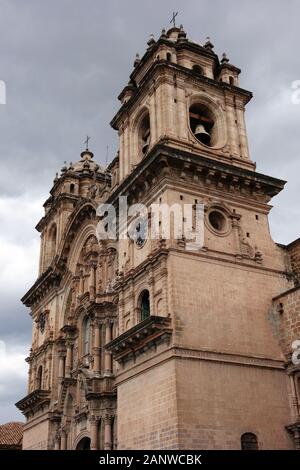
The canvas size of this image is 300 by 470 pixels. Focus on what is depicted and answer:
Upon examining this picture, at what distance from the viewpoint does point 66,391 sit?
93.9ft

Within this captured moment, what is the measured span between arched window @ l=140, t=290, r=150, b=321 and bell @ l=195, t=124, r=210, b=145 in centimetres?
700

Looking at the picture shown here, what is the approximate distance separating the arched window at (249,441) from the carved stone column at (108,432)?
6695 mm

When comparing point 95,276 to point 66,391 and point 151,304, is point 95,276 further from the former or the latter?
point 151,304

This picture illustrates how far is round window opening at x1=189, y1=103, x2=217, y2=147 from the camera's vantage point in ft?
82.0

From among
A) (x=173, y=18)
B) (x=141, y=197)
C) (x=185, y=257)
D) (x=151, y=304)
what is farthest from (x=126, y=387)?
(x=173, y=18)

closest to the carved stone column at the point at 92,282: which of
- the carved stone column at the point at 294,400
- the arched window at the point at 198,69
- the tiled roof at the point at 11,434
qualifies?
the arched window at the point at 198,69

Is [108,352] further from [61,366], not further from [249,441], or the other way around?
[249,441]

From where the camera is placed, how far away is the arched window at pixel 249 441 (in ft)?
62.5

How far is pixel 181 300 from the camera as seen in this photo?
20.0 meters

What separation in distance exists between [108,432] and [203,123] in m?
13.2

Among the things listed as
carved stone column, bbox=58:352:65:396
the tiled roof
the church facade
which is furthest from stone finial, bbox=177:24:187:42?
the tiled roof

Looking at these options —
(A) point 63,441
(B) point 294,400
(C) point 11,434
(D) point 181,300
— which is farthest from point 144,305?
(C) point 11,434

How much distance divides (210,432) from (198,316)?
12.0 ft

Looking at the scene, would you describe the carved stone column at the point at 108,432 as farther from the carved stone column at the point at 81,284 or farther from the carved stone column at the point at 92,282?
the carved stone column at the point at 81,284
